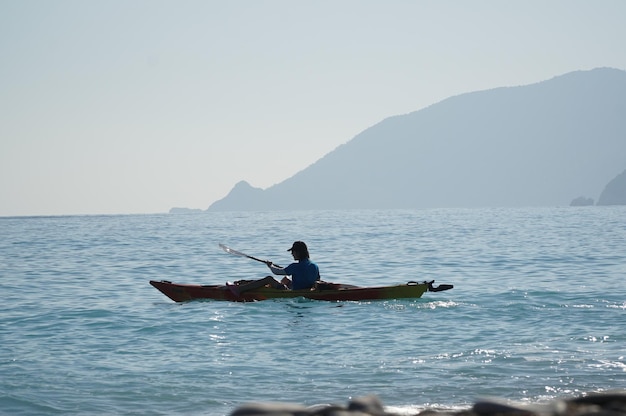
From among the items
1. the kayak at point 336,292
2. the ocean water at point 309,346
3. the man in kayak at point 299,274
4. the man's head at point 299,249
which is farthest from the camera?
the kayak at point 336,292

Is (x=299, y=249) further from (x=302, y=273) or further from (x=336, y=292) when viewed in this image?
(x=336, y=292)

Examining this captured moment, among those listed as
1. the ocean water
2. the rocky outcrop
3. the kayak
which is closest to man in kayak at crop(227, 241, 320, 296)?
the kayak

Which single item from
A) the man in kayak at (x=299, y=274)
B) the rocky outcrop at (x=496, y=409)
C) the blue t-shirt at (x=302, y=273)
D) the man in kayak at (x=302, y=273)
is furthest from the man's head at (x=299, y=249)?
the rocky outcrop at (x=496, y=409)

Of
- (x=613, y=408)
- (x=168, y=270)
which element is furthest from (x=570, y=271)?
(x=613, y=408)

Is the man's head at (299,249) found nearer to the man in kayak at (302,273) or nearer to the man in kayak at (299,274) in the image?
the man in kayak at (299,274)

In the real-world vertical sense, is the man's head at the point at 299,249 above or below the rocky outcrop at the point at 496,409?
above

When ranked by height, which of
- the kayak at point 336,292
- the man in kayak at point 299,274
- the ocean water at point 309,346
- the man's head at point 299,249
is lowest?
the ocean water at point 309,346

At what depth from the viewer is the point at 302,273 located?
65.1 ft

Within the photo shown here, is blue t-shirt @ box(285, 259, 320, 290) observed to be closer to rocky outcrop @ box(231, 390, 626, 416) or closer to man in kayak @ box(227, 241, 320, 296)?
man in kayak @ box(227, 241, 320, 296)

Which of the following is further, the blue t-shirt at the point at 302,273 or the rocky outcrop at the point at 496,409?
the blue t-shirt at the point at 302,273

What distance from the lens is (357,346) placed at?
48.0 ft

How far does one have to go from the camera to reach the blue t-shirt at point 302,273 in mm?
19828

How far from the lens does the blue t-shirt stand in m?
19.8

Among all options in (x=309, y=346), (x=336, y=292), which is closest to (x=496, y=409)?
(x=309, y=346)
